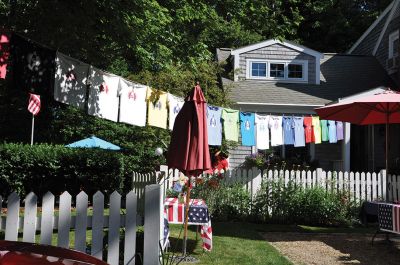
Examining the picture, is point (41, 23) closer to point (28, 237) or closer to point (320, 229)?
point (28, 237)

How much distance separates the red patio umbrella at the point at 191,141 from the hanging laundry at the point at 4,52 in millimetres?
2507

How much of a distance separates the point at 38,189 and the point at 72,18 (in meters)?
5.88

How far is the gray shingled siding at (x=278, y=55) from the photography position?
59.9ft

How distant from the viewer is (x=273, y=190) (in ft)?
34.6

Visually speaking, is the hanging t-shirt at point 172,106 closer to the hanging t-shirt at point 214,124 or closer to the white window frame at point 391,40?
the hanging t-shirt at point 214,124

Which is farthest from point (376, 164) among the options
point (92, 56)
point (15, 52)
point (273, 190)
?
point (15, 52)

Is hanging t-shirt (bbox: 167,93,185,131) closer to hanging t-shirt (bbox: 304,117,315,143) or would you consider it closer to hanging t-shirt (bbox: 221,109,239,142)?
hanging t-shirt (bbox: 221,109,239,142)

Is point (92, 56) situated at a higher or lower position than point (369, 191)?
higher

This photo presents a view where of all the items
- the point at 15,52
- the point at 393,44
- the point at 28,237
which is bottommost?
the point at 28,237

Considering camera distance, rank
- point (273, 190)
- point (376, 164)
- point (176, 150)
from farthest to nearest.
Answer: point (376, 164) < point (273, 190) < point (176, 150)

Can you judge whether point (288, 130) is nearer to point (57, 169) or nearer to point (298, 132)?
point (298, 132)

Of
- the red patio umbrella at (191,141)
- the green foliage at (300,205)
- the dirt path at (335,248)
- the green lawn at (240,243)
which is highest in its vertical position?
the red patio umbrella at (191,141)

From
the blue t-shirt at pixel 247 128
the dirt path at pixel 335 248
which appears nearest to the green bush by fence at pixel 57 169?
the blue t-shirt at pixel 247 128

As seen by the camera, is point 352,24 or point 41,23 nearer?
point 41,23
